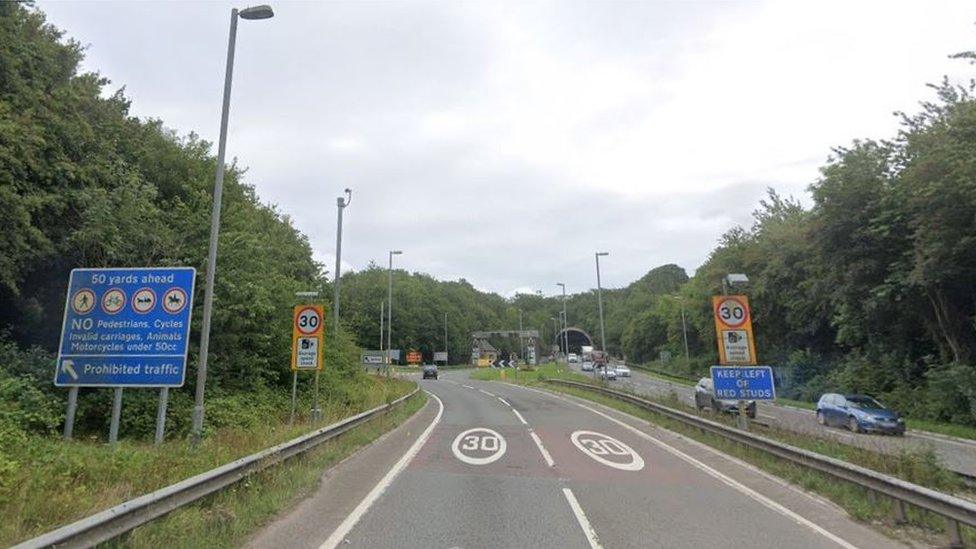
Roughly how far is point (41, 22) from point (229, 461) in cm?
1878

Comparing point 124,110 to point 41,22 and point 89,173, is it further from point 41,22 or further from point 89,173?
point 89,173

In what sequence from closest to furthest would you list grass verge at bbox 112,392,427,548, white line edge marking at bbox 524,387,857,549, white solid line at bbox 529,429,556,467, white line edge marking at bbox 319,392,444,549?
grass verge at bbox 112,392,427,548
white line edge marking at bbox 319,392,444,549
white line edge marking at bbox 524,387,857,549
white solid line at bbox 529,429,556,467

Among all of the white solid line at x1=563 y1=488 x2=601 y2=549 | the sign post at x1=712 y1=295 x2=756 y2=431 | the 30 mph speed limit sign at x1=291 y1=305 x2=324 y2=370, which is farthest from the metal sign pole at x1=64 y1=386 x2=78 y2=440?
the sign post at x1=712 y1=295 x2=756 y2=431

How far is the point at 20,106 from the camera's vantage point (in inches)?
667

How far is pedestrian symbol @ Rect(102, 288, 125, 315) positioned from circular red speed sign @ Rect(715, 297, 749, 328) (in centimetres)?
1244

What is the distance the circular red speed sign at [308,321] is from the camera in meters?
16.3

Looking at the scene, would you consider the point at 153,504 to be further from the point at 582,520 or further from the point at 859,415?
the point at 859,415

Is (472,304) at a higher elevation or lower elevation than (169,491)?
higher

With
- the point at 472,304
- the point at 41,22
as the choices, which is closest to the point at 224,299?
the point at 41,22

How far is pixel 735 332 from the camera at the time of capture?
1501cm

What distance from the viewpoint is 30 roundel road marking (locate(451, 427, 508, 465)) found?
13545 mm

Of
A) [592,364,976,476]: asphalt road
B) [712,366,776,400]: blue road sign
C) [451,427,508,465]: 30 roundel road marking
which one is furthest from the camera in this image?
[712,366,776,400]: blue road sign

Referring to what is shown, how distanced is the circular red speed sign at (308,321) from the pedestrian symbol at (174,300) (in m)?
4.64

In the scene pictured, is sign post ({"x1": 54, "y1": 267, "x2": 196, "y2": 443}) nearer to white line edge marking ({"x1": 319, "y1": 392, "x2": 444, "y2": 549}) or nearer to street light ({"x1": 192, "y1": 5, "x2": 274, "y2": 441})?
street light ({"x1": 192, "y1": 5, "x2": 274, "y2": 441})
